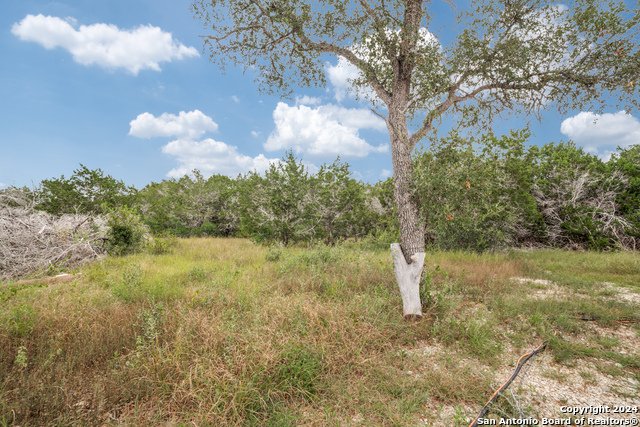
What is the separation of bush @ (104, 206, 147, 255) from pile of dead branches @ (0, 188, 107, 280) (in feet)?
1.12

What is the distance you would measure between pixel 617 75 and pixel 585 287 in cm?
522

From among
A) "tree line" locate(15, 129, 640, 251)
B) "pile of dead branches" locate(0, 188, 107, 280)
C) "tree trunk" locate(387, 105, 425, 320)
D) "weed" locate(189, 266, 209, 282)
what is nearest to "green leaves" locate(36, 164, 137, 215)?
"tree line" locate(15, 129, 640, 251)

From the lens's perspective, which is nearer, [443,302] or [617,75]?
[443,302]

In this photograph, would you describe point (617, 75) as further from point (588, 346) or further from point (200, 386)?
point (200, 386)

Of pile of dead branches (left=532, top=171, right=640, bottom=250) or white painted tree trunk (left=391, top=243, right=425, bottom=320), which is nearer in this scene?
white painted tree trunk (left=391, top=243, right=425, bottom=320)

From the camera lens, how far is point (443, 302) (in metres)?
5.35

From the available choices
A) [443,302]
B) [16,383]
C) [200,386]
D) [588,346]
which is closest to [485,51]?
[443,302]

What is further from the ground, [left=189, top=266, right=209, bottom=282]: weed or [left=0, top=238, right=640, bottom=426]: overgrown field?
[left=189, top=266, right=209, bottom=282]: weed

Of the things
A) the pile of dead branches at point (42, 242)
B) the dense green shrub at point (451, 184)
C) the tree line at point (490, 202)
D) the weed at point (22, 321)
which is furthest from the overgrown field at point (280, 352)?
the tree line at point (490, 202)

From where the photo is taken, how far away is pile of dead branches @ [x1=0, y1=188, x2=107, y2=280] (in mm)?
8172

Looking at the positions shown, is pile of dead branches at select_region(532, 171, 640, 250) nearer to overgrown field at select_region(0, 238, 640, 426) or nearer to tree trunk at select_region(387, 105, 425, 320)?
overgrown field at select_region(0, 238, 640, 426)

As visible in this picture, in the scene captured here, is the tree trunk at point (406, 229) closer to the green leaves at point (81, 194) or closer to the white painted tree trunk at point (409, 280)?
the white painted tree trunk at point (409, 280)

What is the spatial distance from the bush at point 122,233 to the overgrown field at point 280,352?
446cm

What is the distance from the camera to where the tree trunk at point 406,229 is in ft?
16.9
